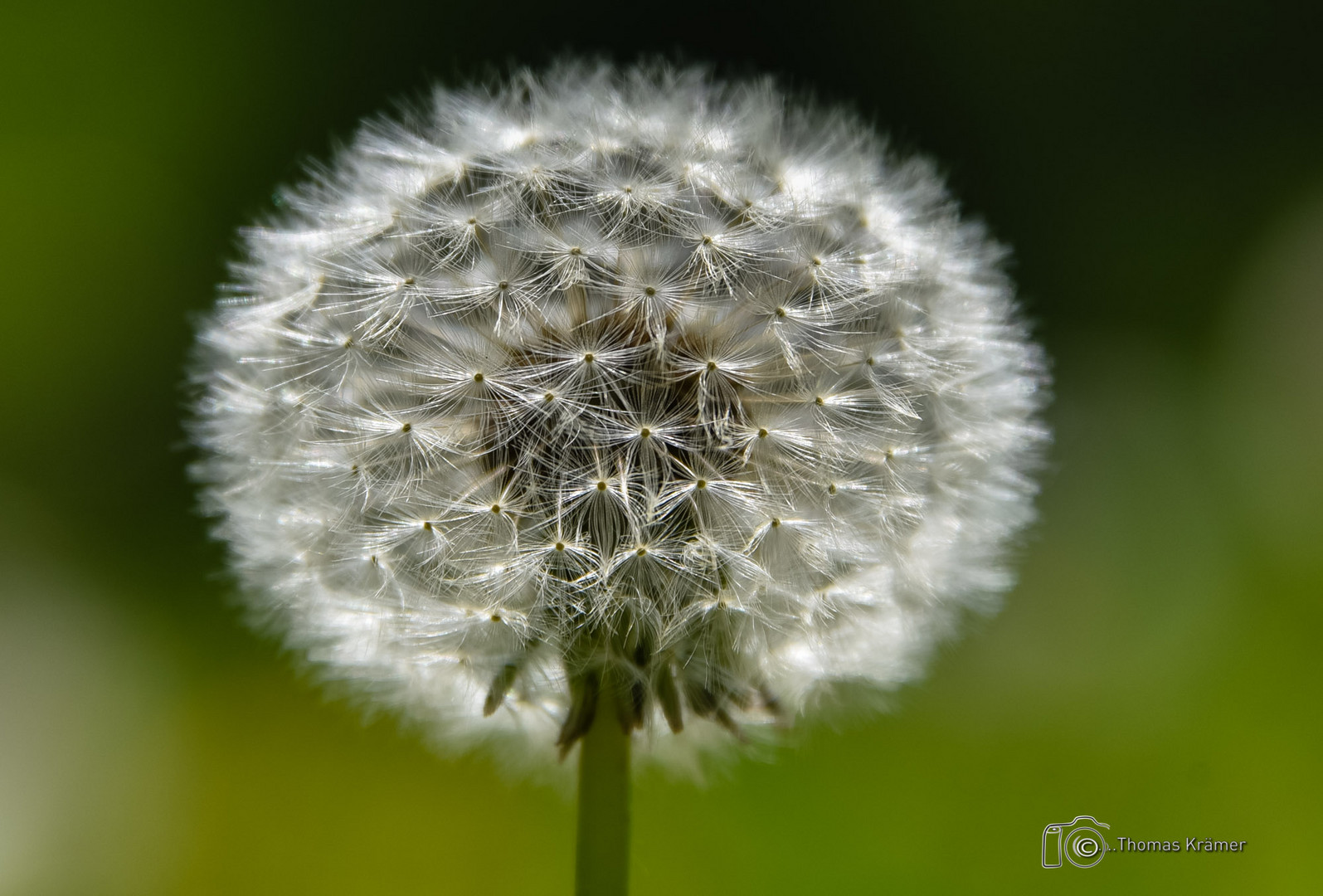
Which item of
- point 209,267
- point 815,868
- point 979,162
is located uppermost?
point 979,162

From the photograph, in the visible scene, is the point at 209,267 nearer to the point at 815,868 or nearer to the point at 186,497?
the point at 186,497

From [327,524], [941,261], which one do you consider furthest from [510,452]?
[941,261]

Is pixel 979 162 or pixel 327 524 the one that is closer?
pixel 327 524

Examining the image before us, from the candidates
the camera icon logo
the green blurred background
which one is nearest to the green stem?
the green blurred background

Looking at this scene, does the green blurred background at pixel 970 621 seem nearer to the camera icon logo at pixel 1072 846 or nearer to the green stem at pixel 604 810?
the camera icon logo at pixel 1072 846

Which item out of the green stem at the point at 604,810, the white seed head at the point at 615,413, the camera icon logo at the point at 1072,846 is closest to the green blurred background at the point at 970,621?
the camera icon logo at the point at 1072,846

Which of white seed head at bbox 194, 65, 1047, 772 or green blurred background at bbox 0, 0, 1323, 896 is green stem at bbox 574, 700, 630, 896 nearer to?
white seed head at bbox 194, 65, 1047, 772

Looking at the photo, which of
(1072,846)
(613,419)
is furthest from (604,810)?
(1072,846)
